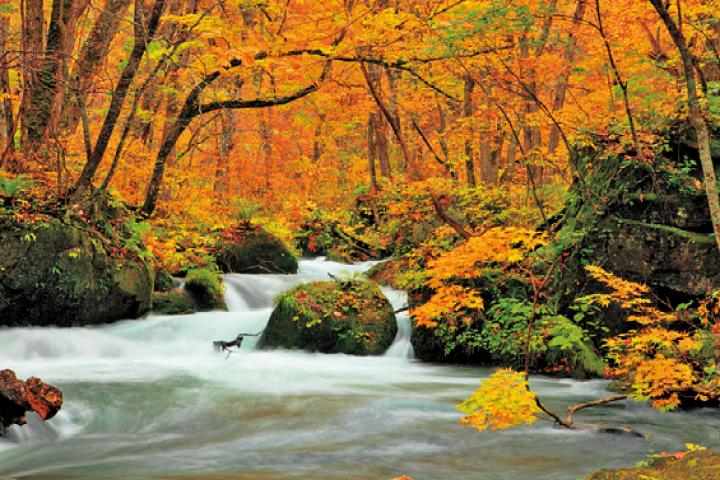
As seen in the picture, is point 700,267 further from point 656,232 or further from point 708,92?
point 708,92

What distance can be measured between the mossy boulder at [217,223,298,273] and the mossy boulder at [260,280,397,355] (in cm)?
510

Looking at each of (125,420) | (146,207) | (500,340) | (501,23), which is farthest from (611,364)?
(146,207)

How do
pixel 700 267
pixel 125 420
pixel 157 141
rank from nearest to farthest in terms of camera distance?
pixel 125 420 < pixel 700 267 < pixel 157 141

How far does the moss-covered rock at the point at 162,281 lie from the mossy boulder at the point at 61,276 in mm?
1703

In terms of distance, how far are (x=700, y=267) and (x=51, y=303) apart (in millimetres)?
9796

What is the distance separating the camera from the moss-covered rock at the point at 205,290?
13172mm

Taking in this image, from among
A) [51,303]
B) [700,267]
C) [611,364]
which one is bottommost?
[611,364]

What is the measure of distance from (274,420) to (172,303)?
6458mm

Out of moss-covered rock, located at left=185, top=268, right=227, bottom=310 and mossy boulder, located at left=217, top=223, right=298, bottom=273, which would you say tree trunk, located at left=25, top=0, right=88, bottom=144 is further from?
mossy boulder, located at left=217, top=223, right=298, bottom=273

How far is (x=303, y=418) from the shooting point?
7.08 meters

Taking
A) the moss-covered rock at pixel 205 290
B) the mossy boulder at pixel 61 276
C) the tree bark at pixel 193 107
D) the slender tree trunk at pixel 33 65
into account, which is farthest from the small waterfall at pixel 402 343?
the slender tree trunk at pixel 33 65

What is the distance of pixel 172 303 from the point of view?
1273 cm

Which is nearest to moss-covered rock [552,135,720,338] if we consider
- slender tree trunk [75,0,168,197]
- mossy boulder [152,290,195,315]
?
slender tree trunk [75,0,168,197]

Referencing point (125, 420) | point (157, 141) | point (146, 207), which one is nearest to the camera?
point (125, 420)
